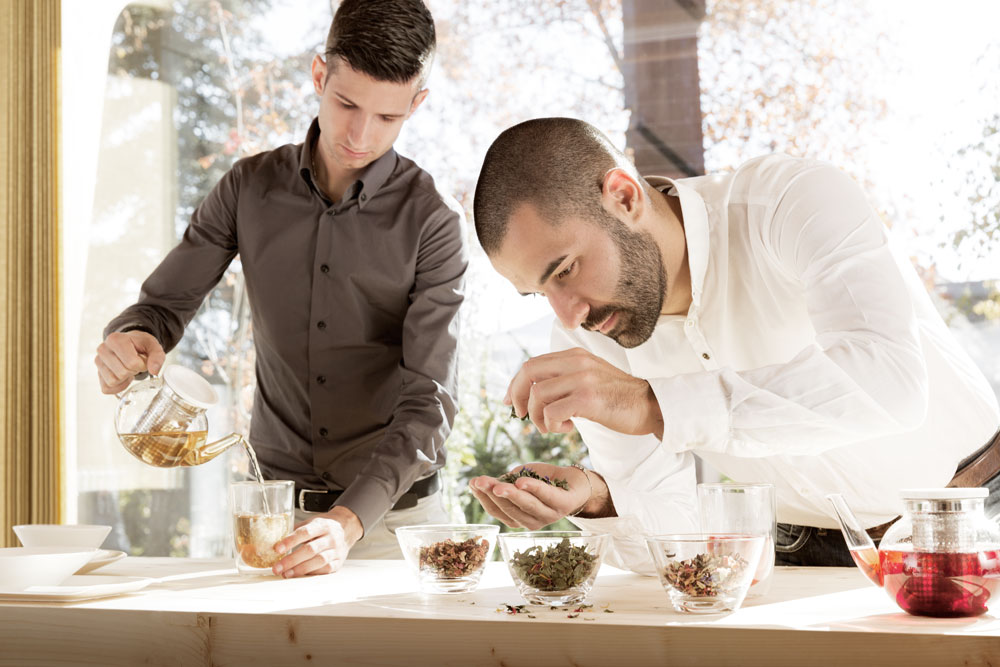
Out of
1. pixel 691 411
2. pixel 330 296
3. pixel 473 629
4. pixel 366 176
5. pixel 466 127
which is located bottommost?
pixel 473 629

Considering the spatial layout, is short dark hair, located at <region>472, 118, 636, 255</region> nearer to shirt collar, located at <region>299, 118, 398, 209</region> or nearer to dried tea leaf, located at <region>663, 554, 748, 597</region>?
shirt collar, located at <region>299, 118, 398, 209</region>

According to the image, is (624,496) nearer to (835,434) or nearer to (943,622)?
→ (835,434)

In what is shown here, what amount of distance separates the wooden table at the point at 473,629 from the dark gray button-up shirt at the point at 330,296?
0.83 meters

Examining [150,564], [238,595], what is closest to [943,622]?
[238,595]

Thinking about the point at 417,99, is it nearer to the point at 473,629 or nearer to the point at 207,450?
the point at 207,450

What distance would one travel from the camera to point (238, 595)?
1.50m

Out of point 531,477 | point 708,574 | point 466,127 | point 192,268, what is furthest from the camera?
point 466,127

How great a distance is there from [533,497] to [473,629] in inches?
14.8

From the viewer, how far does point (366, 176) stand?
2.39 metres

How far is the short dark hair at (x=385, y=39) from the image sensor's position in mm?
2209

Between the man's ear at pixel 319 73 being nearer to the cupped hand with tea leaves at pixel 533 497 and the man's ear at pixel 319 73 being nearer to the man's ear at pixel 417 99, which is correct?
the man's ear at pixel 417 99

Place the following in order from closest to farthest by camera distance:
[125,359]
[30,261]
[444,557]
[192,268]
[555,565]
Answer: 1. [555,565]
2. [444,557]
3. [125,359]
4. [192,268]
5. [30,261]

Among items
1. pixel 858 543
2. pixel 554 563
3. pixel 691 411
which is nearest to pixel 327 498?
pixel 554 563

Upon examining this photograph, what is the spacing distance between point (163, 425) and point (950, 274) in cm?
319
